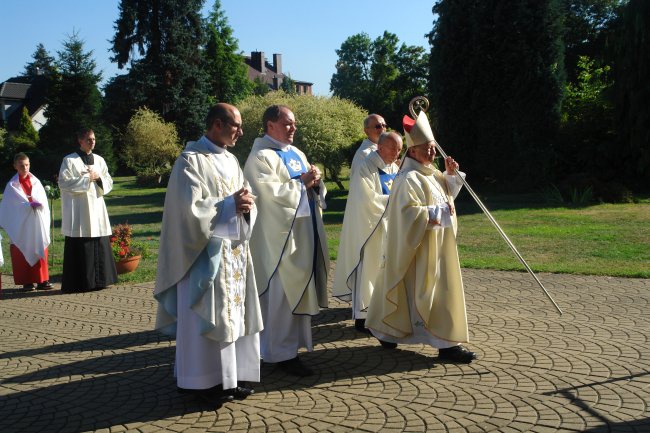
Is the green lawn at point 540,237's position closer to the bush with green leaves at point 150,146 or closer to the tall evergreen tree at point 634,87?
the tall evergreen tree at point 634,87

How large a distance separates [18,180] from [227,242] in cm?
731

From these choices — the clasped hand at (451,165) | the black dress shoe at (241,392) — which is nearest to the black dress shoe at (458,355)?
the clasped hand at (451,165)

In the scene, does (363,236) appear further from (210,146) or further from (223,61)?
(223,61)

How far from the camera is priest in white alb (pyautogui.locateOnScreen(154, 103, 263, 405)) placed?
16.2 ft

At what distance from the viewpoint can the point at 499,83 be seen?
906 inches

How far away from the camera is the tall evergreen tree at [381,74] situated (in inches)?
2048

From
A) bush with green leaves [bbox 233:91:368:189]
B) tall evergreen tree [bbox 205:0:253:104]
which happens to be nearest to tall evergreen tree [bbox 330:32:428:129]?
tall evergreen tree [bbox 205:0:253:104]

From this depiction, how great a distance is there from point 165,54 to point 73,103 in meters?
10.1

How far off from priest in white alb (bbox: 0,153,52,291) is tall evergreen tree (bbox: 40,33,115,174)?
30036 millimetres

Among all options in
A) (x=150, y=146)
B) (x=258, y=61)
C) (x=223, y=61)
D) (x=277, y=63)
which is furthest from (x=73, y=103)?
(x=277, y=63)

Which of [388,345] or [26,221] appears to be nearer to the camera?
[388,345]

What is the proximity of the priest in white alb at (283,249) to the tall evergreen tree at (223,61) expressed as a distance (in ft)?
164

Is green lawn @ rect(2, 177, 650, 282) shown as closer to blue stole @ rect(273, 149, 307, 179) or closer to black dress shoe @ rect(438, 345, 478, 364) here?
black dress shoe @ rect(438, 345, 478, 364)

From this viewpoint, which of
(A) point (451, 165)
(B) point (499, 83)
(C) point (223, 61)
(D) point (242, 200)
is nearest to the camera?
(D) point (242, 200)
